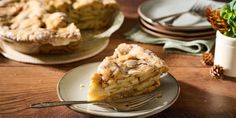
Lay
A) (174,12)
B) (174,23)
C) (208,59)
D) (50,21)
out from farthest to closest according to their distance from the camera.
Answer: (174,12)
(174,23)
(50,21)
(208,59)

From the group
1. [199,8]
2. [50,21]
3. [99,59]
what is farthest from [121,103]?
[199,8]

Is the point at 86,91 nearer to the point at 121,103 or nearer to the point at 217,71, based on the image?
the point at 121,103

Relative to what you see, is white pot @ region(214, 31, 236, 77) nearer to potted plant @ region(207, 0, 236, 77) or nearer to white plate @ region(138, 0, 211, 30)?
potted plant @ region(207, 0, 236, 77)

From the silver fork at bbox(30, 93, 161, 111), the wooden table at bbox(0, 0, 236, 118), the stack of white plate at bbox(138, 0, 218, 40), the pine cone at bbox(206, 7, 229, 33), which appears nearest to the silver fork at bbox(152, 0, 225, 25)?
the stack of white plate at bbox(138, 0, 218, 40)

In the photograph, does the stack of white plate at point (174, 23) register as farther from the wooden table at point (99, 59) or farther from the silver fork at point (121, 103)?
the silver fork at point (121, 103)

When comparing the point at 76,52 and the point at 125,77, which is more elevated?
the point at 125,77
